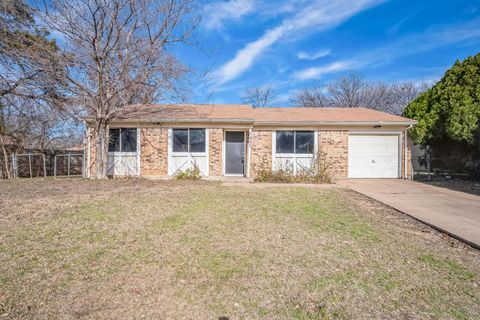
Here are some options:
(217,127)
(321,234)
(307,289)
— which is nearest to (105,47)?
(217,127)

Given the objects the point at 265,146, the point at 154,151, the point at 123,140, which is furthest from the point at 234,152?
the point at 123,140

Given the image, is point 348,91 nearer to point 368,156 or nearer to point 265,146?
point 368,156

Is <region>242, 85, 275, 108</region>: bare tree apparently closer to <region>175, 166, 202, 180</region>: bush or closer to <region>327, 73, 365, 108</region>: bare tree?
<region>327, 73, 365, 108</region>: bare tree

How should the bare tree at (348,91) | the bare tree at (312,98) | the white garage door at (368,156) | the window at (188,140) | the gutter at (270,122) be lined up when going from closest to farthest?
the gutter at (270,122), the window at (188,140), the white garage door at (368,156), the bare tree at (348,91), the bare tree at (312,98)

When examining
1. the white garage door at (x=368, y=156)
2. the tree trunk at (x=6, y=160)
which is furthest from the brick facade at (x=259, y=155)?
the tree trunk at (x=6, y=160)

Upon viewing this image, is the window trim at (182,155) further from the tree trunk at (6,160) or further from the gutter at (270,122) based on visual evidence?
the tree trunk at (6,160)

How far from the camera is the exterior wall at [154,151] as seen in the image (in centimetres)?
1202

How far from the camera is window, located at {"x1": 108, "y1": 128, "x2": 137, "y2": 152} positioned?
12172mm

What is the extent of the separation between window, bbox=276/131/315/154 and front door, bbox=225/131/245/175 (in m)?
1.73

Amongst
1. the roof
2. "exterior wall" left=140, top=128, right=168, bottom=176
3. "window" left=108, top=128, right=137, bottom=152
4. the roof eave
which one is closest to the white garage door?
the roof eave

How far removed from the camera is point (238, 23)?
12328 mm

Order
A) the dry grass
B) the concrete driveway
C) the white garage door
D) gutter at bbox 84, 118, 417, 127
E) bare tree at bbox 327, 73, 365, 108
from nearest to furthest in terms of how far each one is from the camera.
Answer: the dry grass
the concrete driveway
gutter at bbox 84, 118, 417, 127
the white garage door
bare tree at bbox 327, 73, 365, 108

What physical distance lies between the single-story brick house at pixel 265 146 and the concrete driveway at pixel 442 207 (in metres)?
3.55

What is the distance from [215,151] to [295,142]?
3781 mm
